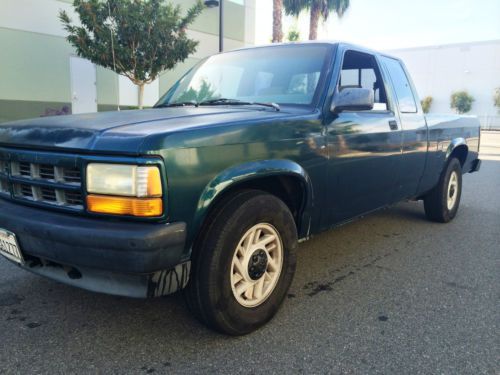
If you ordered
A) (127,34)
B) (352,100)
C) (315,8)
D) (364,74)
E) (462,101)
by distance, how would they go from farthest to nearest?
(462,101)
(315,8)
(127,34)
(364,74)
(352,100)

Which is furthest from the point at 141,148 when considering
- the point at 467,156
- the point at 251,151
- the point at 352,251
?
the point at 467,156

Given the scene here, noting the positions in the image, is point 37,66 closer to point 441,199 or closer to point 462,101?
point 441,199

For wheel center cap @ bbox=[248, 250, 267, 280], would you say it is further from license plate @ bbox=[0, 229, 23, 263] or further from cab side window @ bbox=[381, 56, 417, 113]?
cab side window @ bbox=[381, 56, 417, 113]

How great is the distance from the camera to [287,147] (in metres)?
2.60

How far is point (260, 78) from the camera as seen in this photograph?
3338 mm

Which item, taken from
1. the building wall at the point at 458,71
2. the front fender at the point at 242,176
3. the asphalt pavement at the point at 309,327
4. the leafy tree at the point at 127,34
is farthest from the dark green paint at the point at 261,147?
the building wall at the point at 458,71

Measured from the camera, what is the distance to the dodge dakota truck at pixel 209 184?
1.99 metres

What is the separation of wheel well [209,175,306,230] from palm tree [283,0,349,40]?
23009 mm

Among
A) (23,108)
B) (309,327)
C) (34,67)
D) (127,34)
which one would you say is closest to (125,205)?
(309,327)

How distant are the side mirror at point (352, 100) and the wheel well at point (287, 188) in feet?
2.02

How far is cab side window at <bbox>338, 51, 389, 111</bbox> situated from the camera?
344 cm

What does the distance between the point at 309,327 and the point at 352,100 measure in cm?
150

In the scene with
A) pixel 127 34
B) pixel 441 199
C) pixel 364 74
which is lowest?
pixel 441 199

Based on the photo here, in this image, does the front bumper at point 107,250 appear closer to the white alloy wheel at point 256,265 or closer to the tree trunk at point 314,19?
the white alloy wheel at point 256,265
